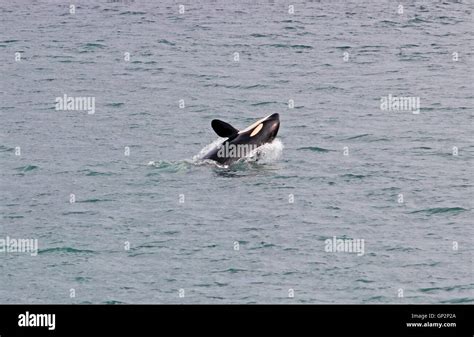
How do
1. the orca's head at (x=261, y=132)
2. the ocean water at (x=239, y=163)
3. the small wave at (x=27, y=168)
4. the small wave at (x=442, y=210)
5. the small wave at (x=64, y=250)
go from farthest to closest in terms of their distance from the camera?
1. the orca's head at (x=261, y=132)
2. the small wave at (x=27, y=168)
3. the small wave at (x=442, y=210)
4. the small wave at (x=64, y=250)
5. the ocean water at (x=239, y=163)

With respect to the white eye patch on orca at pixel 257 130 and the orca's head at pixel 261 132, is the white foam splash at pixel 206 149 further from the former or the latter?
the white eye patch on orca at pixel 257 130

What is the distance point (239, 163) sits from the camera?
40594 mm

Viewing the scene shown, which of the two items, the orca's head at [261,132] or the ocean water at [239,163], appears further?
the orca's head at [261,132]

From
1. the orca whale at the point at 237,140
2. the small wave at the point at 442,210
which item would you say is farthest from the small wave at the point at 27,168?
the small wave at the point at 442,210

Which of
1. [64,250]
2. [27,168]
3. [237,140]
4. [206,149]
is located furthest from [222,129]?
[64,250]

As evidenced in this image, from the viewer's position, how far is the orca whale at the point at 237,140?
40688 mm

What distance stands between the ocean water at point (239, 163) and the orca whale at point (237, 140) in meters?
0.43

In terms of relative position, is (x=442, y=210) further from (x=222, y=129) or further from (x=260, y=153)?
(x=222, y=129)

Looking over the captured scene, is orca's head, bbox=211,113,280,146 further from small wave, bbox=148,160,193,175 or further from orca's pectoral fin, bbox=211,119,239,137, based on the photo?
small wave, bbox=148,160,193,175

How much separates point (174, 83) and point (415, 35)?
37.6 feet

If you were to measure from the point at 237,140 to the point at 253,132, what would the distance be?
2.18 ft

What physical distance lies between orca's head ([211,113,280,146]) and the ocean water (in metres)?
0.45

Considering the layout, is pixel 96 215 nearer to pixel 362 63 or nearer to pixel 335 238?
pixel 335 238
